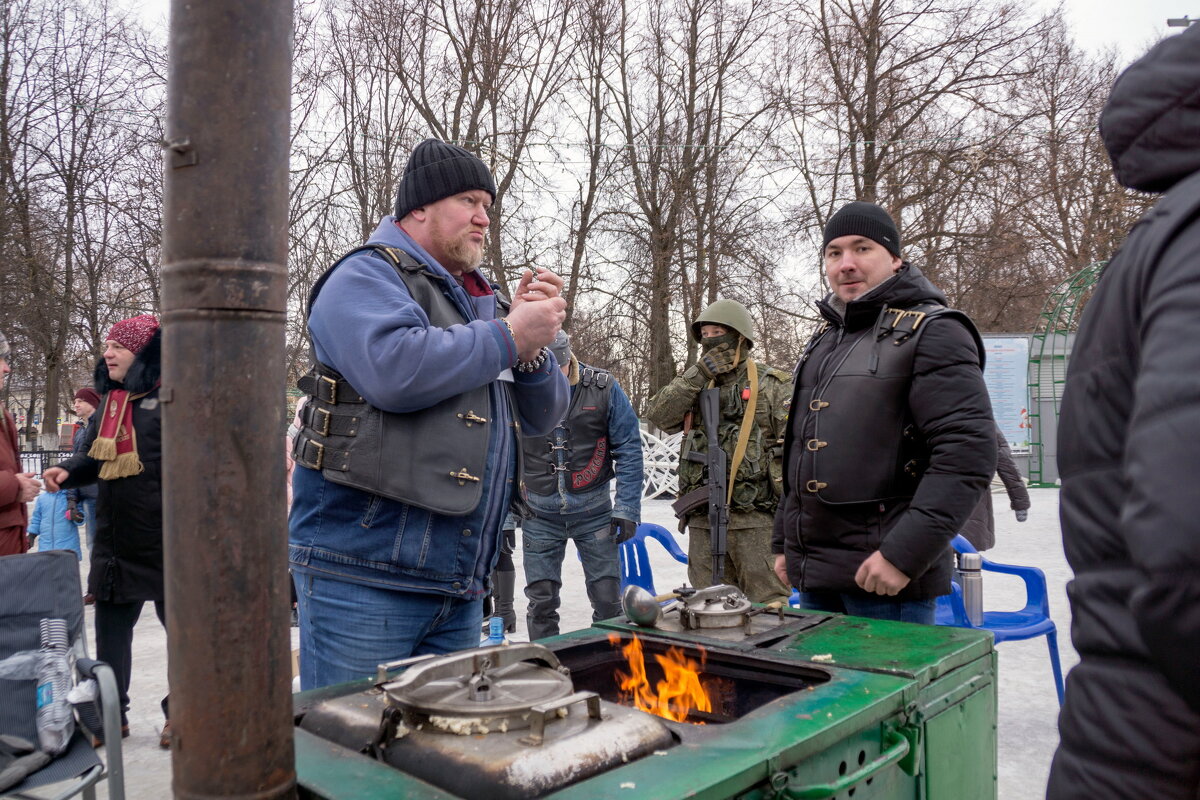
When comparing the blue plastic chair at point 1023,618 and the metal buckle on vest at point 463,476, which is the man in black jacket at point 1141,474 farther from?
the blue plastic chair at point 1023,618

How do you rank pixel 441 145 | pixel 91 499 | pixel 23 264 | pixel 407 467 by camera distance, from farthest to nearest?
1. pixel 23 264
2. pixel 91 499
3. pixel 441 145
4. pixel 407 467

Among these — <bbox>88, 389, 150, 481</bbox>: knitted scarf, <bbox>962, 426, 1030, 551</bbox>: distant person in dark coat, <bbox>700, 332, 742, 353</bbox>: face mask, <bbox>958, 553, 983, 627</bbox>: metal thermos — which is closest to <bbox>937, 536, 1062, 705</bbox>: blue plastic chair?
<bbox>958, 553, 983, 627</bbox>: metal thermos

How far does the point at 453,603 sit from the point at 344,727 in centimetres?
69

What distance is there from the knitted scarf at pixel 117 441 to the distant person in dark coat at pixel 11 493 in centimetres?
31

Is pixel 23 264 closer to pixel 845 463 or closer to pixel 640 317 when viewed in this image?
pixel 640 317

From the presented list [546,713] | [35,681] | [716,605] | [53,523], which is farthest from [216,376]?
[53,523]

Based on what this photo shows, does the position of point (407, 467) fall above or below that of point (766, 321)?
below

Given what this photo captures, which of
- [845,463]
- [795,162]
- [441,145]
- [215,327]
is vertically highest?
[795,162]

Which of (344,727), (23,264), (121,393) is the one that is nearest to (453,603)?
(344,727)

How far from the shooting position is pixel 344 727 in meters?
1.57

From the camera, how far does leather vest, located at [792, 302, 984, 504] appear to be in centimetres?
279

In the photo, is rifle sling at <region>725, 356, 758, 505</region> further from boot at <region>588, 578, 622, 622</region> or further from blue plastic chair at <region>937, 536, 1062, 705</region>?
blue plastic chair at <region>937, 536, 1062, 705</region>

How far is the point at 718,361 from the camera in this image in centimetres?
529

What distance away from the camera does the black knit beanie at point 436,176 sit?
2420mm
